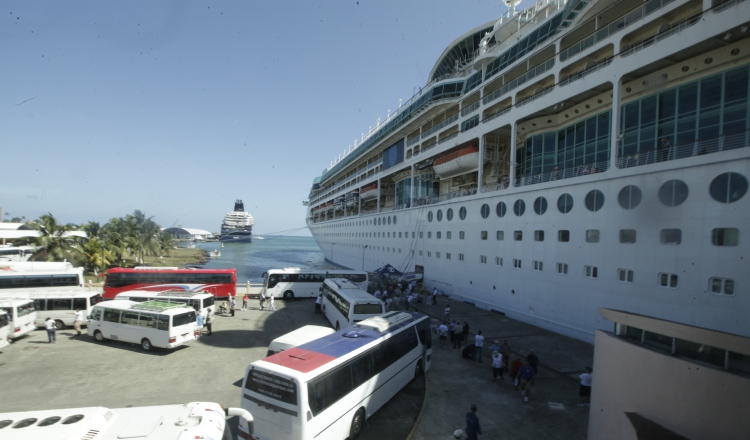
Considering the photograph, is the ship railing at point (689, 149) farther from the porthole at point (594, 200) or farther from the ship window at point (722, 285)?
the ship window at point (722, 285)

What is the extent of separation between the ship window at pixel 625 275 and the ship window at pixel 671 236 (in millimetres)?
1585

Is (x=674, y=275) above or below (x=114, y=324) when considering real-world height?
above

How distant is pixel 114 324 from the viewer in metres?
13.9

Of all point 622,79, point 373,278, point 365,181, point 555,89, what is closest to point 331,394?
point 622,79

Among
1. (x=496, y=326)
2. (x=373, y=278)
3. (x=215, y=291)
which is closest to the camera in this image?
(x=496, y=326)

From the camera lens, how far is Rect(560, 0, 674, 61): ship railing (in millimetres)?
13273

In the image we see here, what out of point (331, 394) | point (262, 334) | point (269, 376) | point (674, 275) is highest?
point (674, 275)

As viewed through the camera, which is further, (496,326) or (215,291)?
(215,291)

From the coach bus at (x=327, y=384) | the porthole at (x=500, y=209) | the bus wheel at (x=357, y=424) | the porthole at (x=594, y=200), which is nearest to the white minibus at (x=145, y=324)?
the coach bus at (x=327, y=384)

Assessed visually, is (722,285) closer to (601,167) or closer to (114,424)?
(601,167)

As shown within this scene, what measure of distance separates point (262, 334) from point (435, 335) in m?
7.76

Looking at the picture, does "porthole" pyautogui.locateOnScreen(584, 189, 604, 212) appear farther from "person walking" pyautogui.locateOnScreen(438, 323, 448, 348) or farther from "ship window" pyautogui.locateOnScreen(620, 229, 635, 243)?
"person walking" pyautogui.locateOnScreen(438, 323, 448, 348)

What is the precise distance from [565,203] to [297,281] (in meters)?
17.3

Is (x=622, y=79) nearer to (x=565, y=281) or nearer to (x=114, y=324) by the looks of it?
(x=565, y=281)
